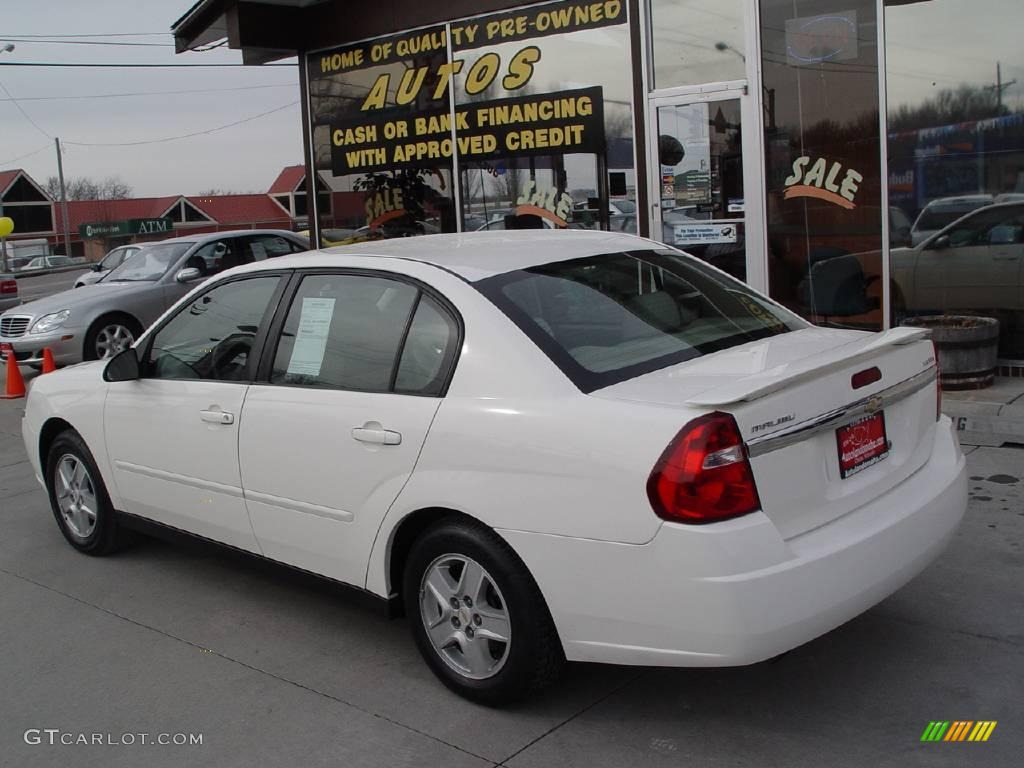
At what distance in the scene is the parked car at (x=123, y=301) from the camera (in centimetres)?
1272

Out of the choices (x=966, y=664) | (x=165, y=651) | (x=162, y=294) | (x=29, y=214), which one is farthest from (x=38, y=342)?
(x=29, y=214)

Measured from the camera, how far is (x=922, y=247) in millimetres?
8844

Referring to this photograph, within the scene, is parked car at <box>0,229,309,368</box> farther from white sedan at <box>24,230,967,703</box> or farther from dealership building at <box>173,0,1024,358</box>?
white sedan at <box>24,230,967,703</box>

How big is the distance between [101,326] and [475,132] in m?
5.26

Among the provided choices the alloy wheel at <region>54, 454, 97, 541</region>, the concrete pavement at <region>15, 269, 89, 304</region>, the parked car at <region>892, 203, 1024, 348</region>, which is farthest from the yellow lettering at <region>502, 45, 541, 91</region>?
the concrete pavement at <region>15, 269, 89, 304</region>

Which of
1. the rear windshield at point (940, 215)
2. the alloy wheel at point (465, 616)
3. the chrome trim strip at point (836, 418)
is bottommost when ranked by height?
the alloy wheel at point (465, 616)

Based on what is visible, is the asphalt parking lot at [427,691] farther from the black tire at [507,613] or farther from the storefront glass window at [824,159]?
the storefront glass window at [824,159]

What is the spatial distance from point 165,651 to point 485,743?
1.67 m

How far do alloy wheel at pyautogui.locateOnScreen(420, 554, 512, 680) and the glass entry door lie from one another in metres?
6.25

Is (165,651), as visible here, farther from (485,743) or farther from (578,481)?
(578,481)

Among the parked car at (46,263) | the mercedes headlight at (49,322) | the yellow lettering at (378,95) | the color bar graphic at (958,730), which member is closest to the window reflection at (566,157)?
the yellow lettering at (378,95)

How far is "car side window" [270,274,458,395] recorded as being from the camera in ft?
13.1

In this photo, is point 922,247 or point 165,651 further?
point 922,247

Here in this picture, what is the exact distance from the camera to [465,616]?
12.5ft
